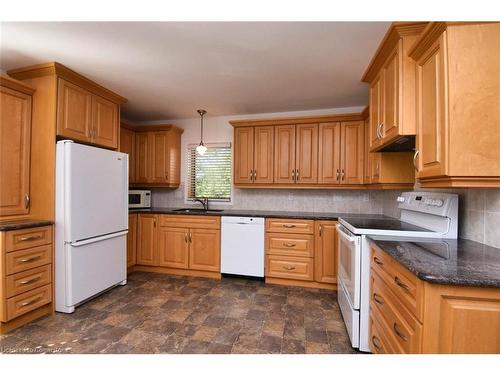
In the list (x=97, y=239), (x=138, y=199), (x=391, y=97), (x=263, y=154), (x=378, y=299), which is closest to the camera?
(x=378, y=299)

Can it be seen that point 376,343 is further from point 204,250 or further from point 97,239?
point 97,239

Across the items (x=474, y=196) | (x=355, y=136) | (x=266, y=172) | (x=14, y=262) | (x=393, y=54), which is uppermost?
(x=393, y=54)

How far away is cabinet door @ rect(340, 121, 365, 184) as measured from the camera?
10.0 feet

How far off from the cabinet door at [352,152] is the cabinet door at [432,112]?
163cm

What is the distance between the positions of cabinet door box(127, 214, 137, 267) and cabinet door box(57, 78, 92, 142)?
131 centimetres

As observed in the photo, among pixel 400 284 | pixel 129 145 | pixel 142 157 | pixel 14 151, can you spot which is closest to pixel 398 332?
pixel 400 284

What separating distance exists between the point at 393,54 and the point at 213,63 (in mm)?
1442

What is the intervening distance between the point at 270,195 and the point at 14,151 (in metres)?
2.91

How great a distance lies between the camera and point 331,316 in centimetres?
224

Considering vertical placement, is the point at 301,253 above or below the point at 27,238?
below

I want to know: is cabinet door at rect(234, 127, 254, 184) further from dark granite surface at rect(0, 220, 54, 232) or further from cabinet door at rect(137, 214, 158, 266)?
dark granite surface at rect(0, 220, 54, 232)

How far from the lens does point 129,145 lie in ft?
12.2
